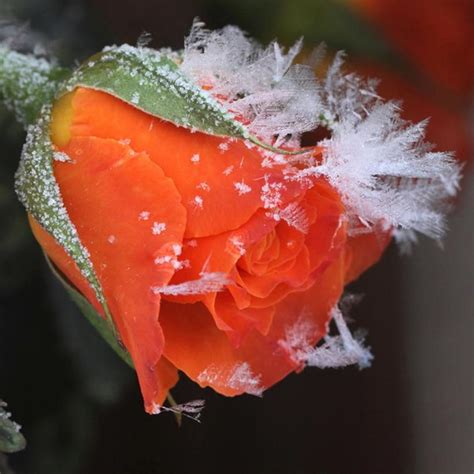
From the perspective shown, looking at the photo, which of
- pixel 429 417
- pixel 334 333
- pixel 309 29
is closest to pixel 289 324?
pixel 334 333

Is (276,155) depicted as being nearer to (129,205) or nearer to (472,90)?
(129,205)

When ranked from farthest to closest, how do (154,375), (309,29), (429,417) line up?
(429,417), (309,29), (154,375)

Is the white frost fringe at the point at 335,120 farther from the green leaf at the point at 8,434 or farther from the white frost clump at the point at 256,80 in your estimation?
the green leaf at the point at 8,434

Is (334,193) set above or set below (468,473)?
above

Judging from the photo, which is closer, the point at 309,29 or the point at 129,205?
the point at 129,205

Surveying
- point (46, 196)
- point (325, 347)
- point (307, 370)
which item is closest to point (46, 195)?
point (46, 196)

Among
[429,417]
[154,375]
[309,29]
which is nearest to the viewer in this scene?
[154,375]

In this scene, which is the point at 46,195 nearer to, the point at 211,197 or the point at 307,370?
the point at 211,197

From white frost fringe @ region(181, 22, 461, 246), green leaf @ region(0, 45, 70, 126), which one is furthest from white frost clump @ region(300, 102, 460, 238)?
green leaf @ region(0, 45, 70, 126)

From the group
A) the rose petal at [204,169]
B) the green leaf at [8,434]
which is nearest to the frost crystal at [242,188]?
the rose petal at [204,169]
